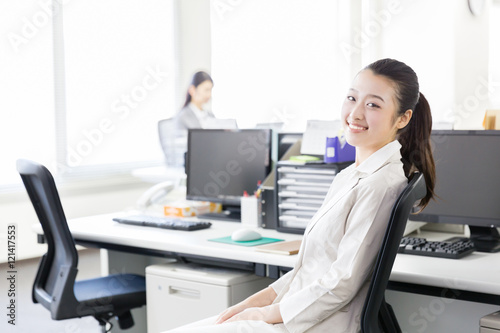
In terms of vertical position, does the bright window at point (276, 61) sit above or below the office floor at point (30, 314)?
above

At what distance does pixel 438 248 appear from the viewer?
212cm

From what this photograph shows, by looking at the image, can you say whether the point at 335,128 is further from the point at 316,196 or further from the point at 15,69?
the point at 15,69

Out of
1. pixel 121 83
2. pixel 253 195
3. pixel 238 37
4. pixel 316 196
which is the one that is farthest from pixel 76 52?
pixel 316 196

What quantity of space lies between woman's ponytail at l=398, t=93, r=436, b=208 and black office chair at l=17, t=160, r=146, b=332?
4.31ft

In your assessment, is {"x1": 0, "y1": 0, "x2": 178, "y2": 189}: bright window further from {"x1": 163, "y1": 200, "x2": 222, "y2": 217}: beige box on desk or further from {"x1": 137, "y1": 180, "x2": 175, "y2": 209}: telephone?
{"x1": 163, "y1": 200, "x2": 222, "y2": 217}: beige box on desk

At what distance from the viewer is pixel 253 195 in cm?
292

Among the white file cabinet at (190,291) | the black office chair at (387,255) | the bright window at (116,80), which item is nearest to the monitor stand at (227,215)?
the white file cabinet at (190,291)

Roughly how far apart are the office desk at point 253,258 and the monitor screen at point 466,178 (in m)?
0.14

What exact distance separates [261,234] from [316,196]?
0.28 meters

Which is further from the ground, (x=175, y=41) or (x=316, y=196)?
(x=175, y=41)

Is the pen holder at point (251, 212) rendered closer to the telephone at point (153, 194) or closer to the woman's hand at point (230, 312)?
the telephone at point (153, 194)

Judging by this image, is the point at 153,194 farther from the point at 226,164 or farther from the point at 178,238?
the point at 178,238

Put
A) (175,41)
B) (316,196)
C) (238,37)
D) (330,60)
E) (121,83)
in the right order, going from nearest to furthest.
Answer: (316,196)
(121,83)
(175,41)
(238,37)
(330,60)

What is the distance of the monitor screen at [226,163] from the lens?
9.52 feet
